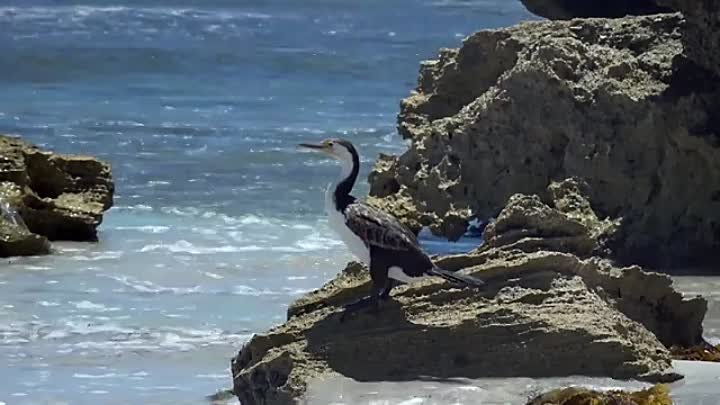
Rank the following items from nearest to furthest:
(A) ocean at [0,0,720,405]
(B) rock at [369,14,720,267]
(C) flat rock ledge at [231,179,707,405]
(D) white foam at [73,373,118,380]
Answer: (C) flat rock ledge at [231,179,707,405]
(D) white foam at [73,373,118,380]
(A) ocean at [0,0,720,405]
(B) rock at [369,14,720,267]

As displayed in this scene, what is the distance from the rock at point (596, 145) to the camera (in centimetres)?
1348

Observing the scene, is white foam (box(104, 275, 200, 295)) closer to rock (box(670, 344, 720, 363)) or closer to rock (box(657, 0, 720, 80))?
rock (box(657, 0, 720, 80))

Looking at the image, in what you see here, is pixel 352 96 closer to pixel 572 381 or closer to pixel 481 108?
pixel 481 108

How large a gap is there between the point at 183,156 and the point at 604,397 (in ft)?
45.5

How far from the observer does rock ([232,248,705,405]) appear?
863 centimetres

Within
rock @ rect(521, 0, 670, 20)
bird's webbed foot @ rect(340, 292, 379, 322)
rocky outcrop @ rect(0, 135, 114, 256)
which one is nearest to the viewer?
bird's webbed foot @ rect(340, 292, 379, 322)

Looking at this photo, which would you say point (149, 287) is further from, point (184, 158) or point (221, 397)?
point (184, 158)

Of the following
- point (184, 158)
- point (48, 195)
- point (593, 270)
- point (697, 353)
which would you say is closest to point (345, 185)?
point (593, 270)

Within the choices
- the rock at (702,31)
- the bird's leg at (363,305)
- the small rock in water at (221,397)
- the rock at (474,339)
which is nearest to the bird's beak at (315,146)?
the rock at (474,339)

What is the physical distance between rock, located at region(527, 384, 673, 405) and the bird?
0.88m

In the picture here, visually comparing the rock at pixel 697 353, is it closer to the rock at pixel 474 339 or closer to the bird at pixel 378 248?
the rock at pixel 474 339

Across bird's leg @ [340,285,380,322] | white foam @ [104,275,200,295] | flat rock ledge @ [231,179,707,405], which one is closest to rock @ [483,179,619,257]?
flat rock ledge @ [231,179,707,405]

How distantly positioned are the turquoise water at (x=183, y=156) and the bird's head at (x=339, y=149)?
149 centimetres

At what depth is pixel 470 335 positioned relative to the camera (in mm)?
8695
